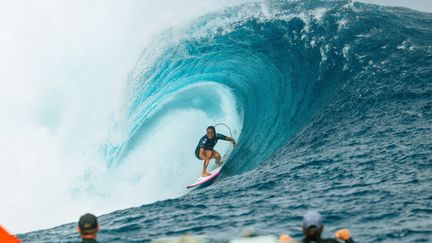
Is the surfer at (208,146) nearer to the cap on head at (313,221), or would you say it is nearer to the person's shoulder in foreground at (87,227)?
the person's shoulder in foreground at (87,227)

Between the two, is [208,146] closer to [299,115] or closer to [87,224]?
[299,115]

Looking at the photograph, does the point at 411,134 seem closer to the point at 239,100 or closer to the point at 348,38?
the point at 348,38

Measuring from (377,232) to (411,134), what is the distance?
6.02 m

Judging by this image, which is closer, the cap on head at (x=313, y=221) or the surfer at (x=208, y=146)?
the cap on head at (x=313, y=221)

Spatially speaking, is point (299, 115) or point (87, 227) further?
point (299, 115)

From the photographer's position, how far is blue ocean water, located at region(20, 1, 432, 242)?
9891 mm

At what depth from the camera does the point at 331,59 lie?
20500 millimetres

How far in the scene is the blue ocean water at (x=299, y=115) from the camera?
989cm

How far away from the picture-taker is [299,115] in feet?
61.8

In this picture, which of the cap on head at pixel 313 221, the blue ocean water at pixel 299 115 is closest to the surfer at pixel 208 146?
the blue ocean water at pixel 299 115

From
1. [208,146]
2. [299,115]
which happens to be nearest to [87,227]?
[208,146]

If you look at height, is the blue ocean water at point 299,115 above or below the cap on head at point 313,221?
above

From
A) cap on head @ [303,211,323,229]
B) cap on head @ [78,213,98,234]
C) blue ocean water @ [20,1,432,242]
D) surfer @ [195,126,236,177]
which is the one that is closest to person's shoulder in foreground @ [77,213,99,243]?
Result: cap on head @ [78,213,98,234]

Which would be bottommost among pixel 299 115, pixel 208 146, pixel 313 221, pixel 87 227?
pixel 313 221
